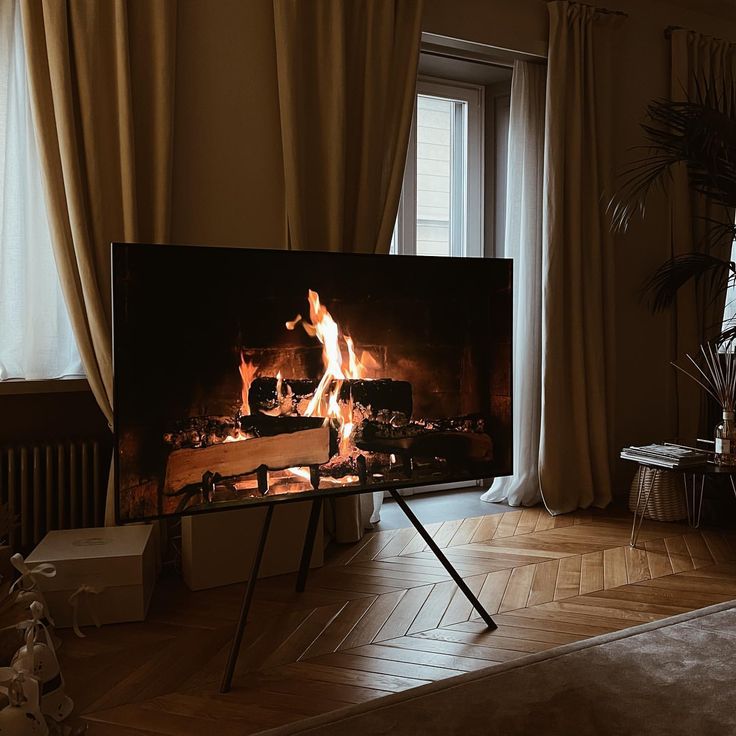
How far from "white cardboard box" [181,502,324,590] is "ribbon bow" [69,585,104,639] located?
0.41 metres

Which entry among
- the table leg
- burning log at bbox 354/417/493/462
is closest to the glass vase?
the table leg

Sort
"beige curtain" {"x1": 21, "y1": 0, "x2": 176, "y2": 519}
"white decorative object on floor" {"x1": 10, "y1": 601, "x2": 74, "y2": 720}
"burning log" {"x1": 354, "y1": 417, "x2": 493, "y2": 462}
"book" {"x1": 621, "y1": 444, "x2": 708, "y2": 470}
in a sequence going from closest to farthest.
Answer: "white decorative object on floor" {"x1": 10, "y1": 601, "x2": 74, "y2": 720} → "burning log" {"x1": 354, "y1": 417, "x2": 493, "y2": 462} → "beige curtain" {"x1": 21, "y1": 0, "x2": 176, "y2": 519} → "book" {"x1": 621, "y1": 444, "x2": 708, "y2": 470}

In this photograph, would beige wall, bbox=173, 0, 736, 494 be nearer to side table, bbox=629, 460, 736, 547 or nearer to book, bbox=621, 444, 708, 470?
book, bbox=621, 444, 708, 470

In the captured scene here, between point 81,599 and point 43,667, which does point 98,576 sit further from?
point 43,667

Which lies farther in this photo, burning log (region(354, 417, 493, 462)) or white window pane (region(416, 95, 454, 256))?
white window pane (region(416, 95, 454, 256))

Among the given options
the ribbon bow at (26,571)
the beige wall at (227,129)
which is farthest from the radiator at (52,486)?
the beige wall at (227,129)

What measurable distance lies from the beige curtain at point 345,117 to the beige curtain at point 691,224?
1.73 m

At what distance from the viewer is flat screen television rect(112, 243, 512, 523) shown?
2.23 metres

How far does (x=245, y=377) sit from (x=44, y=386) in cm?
101

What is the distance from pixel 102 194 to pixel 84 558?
1.23m

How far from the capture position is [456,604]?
2.85 metres

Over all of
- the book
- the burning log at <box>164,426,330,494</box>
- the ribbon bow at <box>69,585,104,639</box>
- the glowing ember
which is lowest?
the ribbon bow at <box>69,585,104,639</box>

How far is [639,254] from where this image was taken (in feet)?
14.6

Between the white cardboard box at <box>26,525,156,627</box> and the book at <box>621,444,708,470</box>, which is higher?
the book at <box>621,444,708,470</box>
